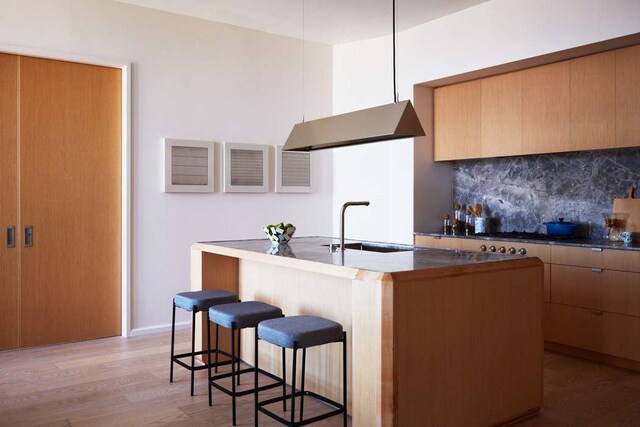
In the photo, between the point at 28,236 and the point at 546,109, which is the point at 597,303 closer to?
the point at 546,109

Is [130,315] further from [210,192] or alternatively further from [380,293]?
[380,293]

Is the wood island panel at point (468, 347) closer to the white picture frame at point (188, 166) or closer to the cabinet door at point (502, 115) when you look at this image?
the cabinet door at point (502, 115)

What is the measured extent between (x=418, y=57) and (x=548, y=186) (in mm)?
1761

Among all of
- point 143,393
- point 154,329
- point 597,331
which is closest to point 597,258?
point 597,331

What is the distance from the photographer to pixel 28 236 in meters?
4.61

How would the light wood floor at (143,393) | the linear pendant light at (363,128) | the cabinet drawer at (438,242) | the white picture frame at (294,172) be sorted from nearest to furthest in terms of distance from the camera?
the light wood floor at (143,393) → the linear pendant light at (363,128) → the cabinet drawer at (438,242) → the white picture frame at (294,172)

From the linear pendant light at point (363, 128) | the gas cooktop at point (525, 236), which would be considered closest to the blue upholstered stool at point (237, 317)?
the linear pendant light at point (363, 128)

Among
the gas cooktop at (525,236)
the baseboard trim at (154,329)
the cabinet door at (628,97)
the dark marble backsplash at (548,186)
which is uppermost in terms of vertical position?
the cabinet door at (628,97)

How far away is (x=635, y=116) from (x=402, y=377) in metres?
2.87

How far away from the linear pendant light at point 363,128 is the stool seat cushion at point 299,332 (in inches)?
46.9

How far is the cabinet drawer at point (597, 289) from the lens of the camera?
3.92 metres

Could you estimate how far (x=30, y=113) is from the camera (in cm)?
461

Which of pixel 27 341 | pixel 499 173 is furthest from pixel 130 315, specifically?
pixel 499 173

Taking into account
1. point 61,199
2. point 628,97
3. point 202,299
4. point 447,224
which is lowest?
point 202,299
